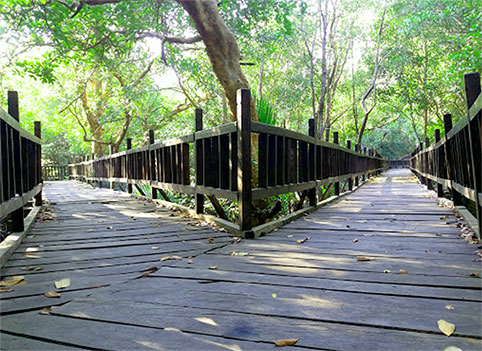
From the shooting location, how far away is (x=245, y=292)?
188 centimetres

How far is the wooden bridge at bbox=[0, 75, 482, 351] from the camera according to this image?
1416mm

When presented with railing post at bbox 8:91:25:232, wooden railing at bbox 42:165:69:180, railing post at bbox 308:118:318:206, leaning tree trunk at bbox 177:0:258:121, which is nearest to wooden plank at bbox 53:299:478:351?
railing post at bbox 8:91:25:232

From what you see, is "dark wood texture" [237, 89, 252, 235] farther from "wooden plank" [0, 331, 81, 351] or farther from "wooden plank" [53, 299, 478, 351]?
"wooden plank" [0, 331, 81, 351]

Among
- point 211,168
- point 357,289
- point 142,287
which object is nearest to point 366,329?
point 357,289

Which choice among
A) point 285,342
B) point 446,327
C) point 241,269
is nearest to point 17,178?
point 241,269

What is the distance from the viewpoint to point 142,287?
1992mm

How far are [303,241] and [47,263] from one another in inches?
78.1

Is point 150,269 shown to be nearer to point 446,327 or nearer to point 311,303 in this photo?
point 311,303

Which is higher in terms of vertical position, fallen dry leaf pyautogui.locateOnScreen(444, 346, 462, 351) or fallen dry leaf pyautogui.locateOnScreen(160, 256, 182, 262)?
fallen dry leaf pyautogui.locateOnScreen(160, 256, 182, 262)

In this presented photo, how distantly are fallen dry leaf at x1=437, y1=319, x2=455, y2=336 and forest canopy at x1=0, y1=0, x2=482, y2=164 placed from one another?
449 centimetres

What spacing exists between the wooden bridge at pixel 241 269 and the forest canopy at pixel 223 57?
2273 mm

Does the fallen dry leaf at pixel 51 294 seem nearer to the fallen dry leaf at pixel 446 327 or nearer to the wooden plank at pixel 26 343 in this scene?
the wooden plank at pixel 26 343

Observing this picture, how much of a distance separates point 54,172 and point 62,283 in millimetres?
30756

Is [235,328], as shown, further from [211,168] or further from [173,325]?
[211,168]
